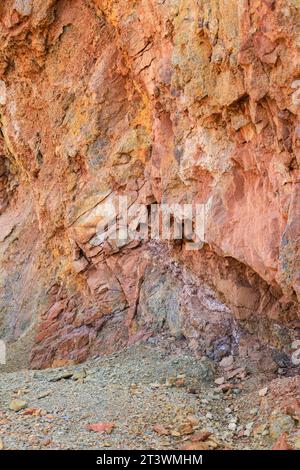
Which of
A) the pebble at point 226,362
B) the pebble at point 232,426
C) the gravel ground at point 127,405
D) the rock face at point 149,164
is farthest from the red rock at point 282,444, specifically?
the pebble at point 226,362

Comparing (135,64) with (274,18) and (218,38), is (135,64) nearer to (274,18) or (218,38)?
(218,38)

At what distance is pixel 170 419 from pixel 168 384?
1.06m

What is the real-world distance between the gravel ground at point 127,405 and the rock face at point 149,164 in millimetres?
743

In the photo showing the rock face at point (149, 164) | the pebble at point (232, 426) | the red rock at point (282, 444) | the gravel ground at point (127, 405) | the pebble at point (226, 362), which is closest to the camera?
the red rock at point (282, 444)

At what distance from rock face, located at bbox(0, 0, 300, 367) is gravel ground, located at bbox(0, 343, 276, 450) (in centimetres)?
74

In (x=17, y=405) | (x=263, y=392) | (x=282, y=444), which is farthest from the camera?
(x=17, y=405)

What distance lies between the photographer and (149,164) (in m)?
9.59

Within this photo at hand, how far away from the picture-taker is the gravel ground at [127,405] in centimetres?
629

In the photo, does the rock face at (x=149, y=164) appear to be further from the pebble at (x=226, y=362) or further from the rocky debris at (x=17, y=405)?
the rocky debris at (x=17, y=405)

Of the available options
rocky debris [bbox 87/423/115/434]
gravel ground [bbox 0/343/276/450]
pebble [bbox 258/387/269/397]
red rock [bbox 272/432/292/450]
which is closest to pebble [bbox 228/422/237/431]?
gravel ground [bbox 0/343/276/450]

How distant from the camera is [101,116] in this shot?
10.1m

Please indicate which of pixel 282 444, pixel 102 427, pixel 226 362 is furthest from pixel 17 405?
pixel 282 444

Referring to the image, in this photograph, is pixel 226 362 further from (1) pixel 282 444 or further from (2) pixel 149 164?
(2) pixel 149 164

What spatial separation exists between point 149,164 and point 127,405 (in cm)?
405
